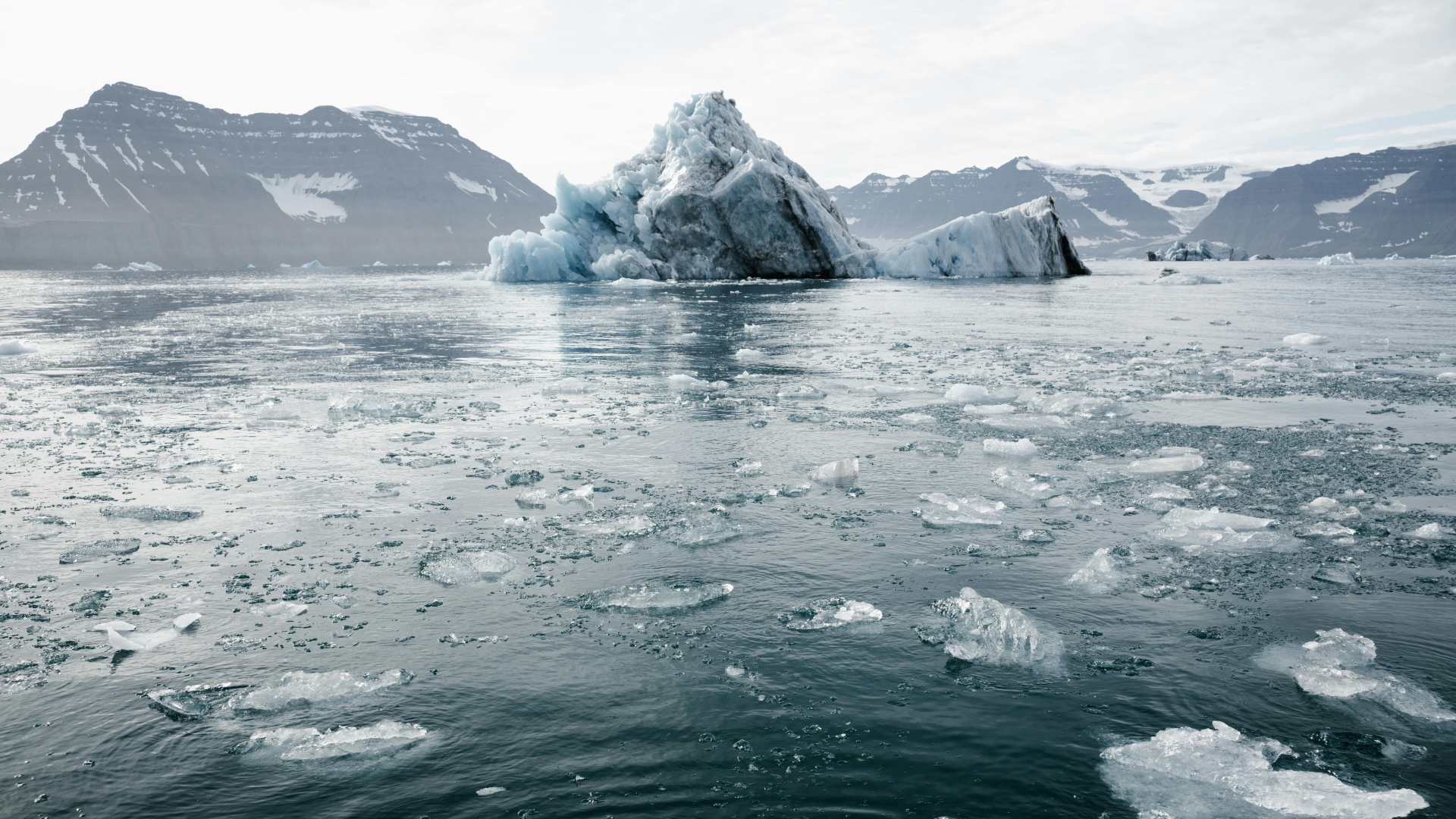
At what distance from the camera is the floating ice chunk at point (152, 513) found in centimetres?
512

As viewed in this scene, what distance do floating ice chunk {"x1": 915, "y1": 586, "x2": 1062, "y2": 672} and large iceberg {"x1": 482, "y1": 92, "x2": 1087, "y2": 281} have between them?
3337 cm

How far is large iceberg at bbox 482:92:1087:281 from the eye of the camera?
3653cm

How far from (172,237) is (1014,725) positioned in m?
212

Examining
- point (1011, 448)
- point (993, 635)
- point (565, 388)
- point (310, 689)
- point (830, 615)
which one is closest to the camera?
point (310, 689)

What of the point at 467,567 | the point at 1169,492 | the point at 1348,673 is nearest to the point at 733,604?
the point at 467,567

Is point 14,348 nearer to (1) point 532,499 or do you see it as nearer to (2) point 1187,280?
(1) point 532,499

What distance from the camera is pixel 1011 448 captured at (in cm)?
672

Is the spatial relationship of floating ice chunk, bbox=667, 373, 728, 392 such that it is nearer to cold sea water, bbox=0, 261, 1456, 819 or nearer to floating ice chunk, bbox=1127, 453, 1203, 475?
cold sea water, bbox=0, 261, 1456, 819

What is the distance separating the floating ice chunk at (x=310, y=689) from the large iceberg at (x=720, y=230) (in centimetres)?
3393

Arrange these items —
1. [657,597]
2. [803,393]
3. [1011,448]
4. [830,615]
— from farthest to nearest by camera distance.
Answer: [803,393], [1011,448], [657,597], [830,615]

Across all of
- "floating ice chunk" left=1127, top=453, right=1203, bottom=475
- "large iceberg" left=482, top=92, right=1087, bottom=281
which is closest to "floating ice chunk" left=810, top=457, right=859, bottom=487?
"floating ice chunk" left=1127, top=453, right=1203, bottom=475

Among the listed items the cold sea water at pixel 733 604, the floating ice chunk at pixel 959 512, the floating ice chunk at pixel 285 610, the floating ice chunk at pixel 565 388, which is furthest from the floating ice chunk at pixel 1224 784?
the floating ice chunk at pixel 565 388

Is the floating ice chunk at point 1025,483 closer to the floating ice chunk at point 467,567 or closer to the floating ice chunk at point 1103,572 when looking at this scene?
the floating ice chunk at point 1103,572

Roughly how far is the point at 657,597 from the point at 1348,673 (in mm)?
2793
